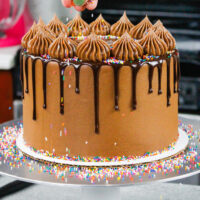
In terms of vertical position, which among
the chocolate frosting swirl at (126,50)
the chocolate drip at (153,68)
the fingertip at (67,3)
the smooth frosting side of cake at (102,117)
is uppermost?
the fingertip at (67,3)

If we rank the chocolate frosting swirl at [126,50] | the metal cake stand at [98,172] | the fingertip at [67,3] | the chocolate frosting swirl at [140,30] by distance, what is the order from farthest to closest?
the chocolate frosting swirl at [140,30] < the fingertip at [67,3] < the chocolate frosting swirl at [126,50] < the metal cake stand at [98,172]

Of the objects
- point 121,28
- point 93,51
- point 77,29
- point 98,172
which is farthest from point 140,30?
point 98,172

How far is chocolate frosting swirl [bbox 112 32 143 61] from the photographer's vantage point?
155 cm

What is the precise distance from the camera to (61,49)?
157 cm

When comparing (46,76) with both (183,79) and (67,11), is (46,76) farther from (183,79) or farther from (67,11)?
(67,11)

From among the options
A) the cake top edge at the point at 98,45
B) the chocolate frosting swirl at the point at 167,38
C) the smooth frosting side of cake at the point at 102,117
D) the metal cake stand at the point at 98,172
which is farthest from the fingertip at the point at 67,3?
the metal cake stand at the point at 98,172

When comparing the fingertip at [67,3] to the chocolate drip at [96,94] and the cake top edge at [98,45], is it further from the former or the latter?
the chocolate drip at [96,94]

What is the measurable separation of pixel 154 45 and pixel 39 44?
38cm

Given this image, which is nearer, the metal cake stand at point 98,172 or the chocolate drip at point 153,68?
the metal cake stand at point 98,172

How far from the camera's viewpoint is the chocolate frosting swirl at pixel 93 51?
1534 mm

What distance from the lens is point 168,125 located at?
167cm

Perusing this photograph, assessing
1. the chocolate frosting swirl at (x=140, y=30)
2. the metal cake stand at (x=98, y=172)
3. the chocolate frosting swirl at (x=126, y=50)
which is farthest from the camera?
the chocolate frosting swirl at (x=140, y=30)

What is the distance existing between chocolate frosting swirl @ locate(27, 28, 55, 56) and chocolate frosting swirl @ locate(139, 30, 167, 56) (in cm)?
32

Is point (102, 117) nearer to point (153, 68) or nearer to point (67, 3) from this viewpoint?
point (153, 68)
